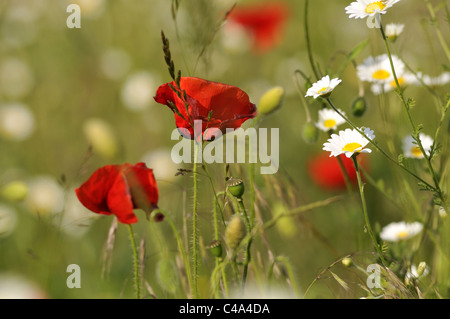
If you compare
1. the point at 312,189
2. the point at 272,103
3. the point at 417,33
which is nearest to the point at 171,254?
the point at 272,103

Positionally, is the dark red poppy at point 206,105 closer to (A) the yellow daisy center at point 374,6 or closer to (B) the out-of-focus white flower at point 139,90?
(A) the yellow daisy center at point 374,6

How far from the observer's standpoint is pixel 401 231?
109cm

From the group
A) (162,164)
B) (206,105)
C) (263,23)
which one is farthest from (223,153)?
(263,23)

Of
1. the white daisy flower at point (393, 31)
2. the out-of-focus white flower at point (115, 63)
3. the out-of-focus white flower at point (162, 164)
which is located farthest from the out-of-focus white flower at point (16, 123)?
the white daisy flower at point (393, 31)

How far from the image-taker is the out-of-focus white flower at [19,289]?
3.44ft

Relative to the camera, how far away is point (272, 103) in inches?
35.9

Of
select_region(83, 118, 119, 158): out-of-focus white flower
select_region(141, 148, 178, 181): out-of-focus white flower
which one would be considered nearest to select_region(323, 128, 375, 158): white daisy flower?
select_region(83, 118, 119, 158): out-of-focus white flower

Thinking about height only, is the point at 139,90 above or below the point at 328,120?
above

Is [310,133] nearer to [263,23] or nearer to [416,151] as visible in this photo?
[416,151]

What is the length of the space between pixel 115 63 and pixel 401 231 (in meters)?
1.28

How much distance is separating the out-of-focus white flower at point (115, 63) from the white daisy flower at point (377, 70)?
1.15 meters

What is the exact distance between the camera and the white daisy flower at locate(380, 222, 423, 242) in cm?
104

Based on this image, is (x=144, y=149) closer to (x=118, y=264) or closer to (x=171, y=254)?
(x=118, y=264)

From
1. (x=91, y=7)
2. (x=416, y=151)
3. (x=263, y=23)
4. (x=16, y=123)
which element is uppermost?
(x=91, y=7)
